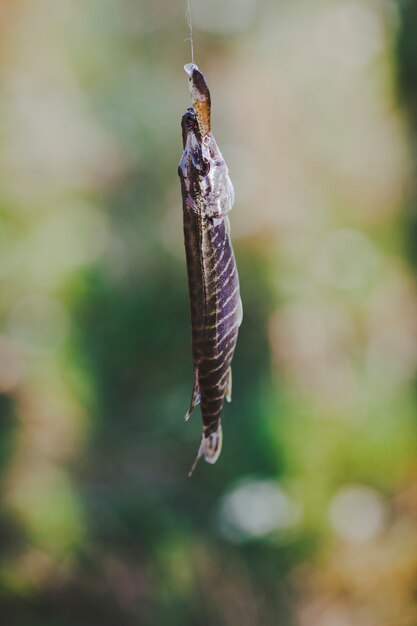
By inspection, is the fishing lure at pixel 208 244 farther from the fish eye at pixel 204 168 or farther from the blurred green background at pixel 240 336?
the blurred green background at pixel 240 336

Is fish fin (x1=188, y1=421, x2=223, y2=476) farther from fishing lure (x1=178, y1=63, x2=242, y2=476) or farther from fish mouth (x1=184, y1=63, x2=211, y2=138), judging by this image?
fish mouth (x1=184, y1=63, x2=211, y2=138)

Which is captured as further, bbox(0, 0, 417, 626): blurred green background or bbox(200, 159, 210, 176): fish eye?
bbox(0, 0, 417, 626): blurred green background

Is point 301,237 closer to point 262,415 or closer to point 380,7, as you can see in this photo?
point 262,415

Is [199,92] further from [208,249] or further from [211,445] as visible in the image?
[211,445]

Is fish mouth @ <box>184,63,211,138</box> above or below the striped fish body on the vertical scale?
above

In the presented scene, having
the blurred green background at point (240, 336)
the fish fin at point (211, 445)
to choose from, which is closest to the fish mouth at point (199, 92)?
the fish fin at point (211, 445)

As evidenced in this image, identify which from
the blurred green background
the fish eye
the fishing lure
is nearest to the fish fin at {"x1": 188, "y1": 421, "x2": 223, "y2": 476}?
the fishing lure

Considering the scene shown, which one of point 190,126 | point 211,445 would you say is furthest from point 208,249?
point 211,445

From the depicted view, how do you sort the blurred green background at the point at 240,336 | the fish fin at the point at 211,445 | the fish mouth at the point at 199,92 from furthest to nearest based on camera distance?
the blurred green background at the point at 240,336, the fish fin at the point at 211,445, the fish mouth at the point at 199,92

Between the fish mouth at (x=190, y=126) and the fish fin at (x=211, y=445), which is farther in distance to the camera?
the fish fin at (x=211, y=445)
